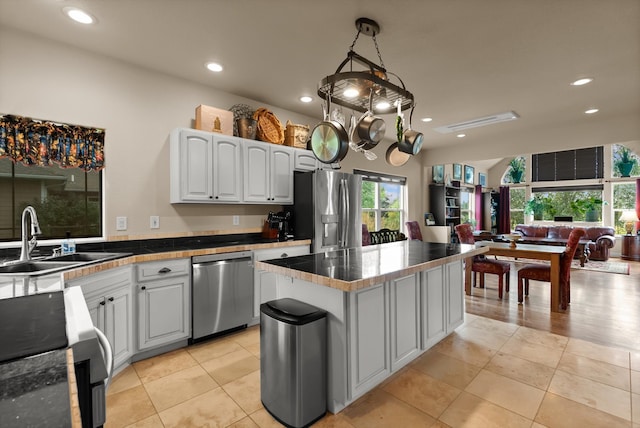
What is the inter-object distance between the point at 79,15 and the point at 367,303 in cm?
295

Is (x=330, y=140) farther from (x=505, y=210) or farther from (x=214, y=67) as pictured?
(x=505, y=210)

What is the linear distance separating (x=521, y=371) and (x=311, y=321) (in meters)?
1.86

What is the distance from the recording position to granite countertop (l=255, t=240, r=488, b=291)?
173cm

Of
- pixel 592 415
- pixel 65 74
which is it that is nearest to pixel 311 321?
pixel 592 415

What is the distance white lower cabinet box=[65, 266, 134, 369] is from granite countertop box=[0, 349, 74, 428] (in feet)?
5.28

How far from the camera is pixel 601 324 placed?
344cm

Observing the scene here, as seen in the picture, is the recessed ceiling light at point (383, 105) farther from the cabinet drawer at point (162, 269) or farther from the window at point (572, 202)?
the window at point (572, 202)

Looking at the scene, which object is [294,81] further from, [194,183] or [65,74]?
[65,74]

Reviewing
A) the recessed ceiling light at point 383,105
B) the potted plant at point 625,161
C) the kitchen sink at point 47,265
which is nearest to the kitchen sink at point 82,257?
the kitchen sink at point 47,265

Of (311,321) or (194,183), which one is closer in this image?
(311,321)

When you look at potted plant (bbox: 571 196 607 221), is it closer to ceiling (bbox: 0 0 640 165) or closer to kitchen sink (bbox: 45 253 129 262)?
ceiling (bbox: 0 0 640 165)

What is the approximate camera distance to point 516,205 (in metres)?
10.8

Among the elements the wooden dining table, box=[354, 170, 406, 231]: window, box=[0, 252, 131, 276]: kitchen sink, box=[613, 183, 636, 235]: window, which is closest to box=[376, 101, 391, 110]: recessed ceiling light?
the wooden dining table

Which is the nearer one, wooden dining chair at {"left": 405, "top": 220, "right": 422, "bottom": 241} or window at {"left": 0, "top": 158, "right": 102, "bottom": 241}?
window at {"left": 0, "top": 158, "right": 102, "bottom": 241}
